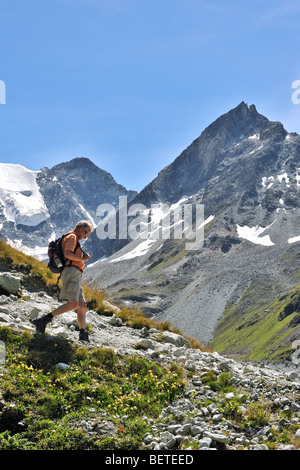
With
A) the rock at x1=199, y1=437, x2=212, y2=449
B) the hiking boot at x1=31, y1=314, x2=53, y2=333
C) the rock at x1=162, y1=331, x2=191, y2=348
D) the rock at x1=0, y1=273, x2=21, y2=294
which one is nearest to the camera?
the rock at x1=199, y1=437, x2=212, y2=449

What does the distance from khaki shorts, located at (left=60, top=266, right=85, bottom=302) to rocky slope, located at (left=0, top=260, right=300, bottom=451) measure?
1.11 m

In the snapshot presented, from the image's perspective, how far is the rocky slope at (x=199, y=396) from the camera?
7.75 m

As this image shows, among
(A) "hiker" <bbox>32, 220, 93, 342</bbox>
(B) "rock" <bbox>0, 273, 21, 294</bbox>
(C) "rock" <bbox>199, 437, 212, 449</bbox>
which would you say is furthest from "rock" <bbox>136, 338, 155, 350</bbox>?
(C) "rock" <bbox>199, 437, 212, 449</bbox>

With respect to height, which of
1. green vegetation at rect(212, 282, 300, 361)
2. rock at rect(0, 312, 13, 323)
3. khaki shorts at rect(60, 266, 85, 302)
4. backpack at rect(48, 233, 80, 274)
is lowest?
green vegetation at rect(212, 282, 300, 361)

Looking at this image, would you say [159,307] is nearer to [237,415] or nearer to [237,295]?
[237,295]

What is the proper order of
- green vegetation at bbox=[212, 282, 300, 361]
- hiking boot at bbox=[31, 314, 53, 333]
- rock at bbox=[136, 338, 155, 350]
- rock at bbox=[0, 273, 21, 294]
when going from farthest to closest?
green vegetation at bbox=[212, 282, 300, 361] → rock at bbox=[0, 273, 21, 294] → rock at bbox=[136, 338, 155, 350] → hiking boot at bbox=[31, 314, 53, 333]

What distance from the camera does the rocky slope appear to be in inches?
305

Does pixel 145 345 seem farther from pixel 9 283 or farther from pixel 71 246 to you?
pixel 9 283

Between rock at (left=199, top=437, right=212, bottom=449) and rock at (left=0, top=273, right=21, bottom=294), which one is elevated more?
rock at (left=0, top=273, right=21, bottom=294)

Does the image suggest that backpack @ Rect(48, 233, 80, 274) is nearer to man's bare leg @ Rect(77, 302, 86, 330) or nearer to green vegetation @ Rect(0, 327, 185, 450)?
man's bare leg @ Rect(77, 302, 86, 330)

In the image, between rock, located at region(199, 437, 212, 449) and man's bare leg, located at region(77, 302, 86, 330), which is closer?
rock, located at region(199, 437, 212, 449)

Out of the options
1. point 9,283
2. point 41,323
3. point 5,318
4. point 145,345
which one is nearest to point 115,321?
point 145,345

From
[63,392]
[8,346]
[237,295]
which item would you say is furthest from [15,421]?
[237,295]
